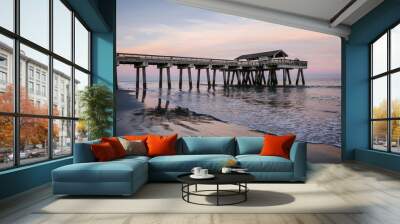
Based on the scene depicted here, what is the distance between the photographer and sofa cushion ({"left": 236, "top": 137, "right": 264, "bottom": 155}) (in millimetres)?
7766

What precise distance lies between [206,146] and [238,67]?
4.51 m

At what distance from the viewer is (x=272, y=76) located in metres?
12.0

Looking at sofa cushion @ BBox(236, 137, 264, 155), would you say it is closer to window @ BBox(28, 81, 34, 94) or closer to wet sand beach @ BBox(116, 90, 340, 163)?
wet sand beach @ BBox(116, 90, 340, 163)

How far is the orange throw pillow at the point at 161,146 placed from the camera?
25.0ft

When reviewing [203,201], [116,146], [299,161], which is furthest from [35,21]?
[299,161]

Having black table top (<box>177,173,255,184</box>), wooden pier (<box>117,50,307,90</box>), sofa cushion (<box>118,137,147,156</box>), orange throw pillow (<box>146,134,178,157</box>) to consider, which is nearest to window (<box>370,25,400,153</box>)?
wooden pier (<box>117,50,307,90</box>)

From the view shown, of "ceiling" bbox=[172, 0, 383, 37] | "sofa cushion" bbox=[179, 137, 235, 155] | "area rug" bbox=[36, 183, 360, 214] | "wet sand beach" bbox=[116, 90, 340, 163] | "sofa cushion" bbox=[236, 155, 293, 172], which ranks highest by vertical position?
"ceiling" bbox=[172, 0, 383, 37]

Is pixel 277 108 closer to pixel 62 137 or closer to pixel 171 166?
pixel 171 166

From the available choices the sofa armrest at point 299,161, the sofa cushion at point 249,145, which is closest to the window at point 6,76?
the sofa cushion at point 249,145

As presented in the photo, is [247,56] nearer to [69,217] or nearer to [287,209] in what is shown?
[287,209]

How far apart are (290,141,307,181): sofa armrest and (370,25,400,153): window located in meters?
3.06

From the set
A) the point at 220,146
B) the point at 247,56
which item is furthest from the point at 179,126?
the point at 220,146

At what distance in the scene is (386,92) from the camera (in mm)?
9516

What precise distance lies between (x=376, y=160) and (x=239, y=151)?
11.9ft
